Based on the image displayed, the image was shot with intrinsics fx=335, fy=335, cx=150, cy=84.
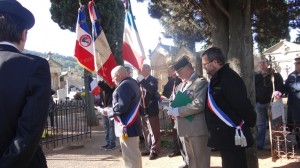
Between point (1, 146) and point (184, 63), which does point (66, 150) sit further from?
point (1, 146)

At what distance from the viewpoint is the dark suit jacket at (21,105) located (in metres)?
1.94

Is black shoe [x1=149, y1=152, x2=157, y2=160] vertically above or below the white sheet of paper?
below

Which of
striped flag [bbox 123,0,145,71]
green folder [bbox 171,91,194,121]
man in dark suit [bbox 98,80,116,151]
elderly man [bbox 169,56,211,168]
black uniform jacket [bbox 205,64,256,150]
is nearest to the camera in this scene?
black uniform jacket [bbox 205,64,256,150]

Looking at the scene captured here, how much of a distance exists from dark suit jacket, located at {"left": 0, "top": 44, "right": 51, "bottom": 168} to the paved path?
184 inches

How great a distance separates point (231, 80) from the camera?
3697mm

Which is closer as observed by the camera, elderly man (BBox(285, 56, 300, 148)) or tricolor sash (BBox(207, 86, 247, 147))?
tricolor sash (BBox(207, 86, 247, 147))

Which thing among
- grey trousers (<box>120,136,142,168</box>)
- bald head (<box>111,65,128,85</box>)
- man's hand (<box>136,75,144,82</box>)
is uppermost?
man's hand (<box>136,75,144,82</box>)

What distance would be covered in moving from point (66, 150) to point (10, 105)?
Result: 7.20m

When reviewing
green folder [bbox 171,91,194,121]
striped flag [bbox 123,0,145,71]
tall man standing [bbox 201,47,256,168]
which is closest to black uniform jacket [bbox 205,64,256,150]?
tall man standing [bbox 201,47,256,168]

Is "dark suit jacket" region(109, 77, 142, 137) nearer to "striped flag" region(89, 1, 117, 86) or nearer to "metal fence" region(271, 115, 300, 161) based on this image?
"striped flag" region(89, 1, 117, 86)

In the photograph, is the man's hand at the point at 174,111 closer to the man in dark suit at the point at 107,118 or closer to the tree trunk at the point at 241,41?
the tree trunk at the point at 241,41

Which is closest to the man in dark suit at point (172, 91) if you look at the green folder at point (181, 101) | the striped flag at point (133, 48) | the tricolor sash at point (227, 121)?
the striped flag at point (133, 48)

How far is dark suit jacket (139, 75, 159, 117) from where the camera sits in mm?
7086

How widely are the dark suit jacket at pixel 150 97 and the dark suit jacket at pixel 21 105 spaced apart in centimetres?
502
